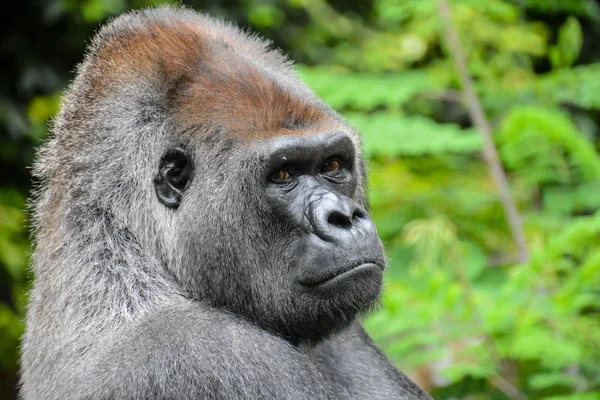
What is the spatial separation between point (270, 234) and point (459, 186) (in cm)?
384

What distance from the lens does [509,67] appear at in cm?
728

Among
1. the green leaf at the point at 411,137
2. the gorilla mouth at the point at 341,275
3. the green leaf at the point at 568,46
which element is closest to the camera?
the gorilla mouth at the point at 341,275

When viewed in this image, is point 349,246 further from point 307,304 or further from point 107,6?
point 107,6

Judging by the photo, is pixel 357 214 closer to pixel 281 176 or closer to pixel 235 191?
pixel 281 176

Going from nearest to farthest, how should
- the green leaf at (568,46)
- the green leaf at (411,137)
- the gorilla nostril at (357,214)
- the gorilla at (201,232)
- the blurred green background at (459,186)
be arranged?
the gorilla at (201,232), the gorilla nostril at (357,214), the blurred green background at (459,186), the green leaf at (411,137), the green leaf at (568,46)

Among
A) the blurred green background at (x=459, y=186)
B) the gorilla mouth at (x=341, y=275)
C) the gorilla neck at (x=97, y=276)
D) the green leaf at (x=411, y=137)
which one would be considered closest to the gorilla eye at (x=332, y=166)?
the gorilla mouth at (x=341, y=275)

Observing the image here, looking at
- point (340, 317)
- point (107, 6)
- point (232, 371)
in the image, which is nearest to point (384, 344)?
point (340, 317)

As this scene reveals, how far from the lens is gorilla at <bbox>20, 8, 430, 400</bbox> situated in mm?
3330

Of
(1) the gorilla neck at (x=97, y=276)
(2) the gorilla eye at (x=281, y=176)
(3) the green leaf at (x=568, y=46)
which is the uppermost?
(3) the green leaf at (x=568, y=46)

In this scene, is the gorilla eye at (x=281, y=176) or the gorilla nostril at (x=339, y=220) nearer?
the gorilla nostril at (x=339, y=220)

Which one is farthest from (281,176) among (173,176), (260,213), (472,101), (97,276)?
(472,101)

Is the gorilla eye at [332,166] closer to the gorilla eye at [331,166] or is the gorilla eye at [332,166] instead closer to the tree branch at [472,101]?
the gorilla eye at [331,166]

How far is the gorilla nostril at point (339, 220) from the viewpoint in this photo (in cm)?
349

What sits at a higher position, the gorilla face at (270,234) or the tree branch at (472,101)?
the tree branch at (472,101)
